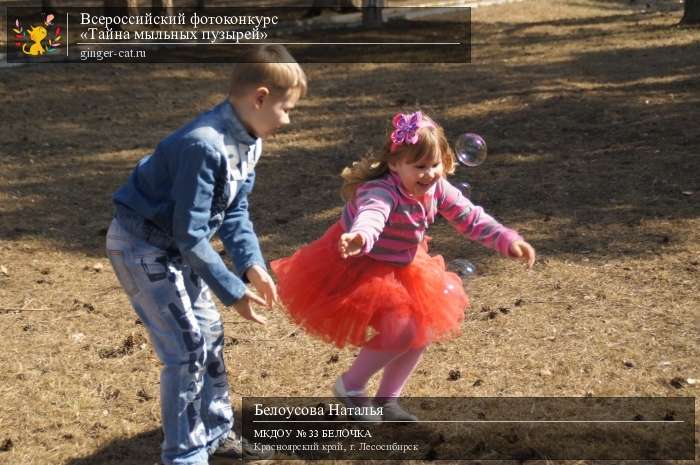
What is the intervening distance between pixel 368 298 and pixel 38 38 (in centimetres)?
1665

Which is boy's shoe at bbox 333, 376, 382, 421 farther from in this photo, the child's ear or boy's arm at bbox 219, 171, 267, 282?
the child's ear

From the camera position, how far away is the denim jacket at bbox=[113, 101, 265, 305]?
4164mm

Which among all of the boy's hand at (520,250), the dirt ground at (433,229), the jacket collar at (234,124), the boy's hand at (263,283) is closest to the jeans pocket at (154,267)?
the boy's hand at (263,283)

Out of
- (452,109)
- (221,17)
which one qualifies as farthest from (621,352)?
Answer: (221,17)

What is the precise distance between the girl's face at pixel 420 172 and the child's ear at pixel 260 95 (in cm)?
91

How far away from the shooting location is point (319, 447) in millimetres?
5379

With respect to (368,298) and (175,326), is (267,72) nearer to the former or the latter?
(175,326)

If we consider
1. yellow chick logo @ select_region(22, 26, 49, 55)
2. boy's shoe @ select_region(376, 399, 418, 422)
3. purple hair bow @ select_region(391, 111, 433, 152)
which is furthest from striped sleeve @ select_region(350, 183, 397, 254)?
yellow chick logo @ select_region(22, 26, 49, 55)

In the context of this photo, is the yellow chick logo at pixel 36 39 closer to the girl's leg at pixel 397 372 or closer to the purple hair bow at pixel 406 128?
the girl's leg at pixel 397 372

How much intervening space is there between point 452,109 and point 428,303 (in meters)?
10.1

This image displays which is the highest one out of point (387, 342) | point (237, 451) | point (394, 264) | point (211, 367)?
point (394, 264)

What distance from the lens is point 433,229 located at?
9367 mm

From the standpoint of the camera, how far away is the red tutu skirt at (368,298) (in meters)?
4.99

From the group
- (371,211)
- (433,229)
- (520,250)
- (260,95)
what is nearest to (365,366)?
(371,211)
